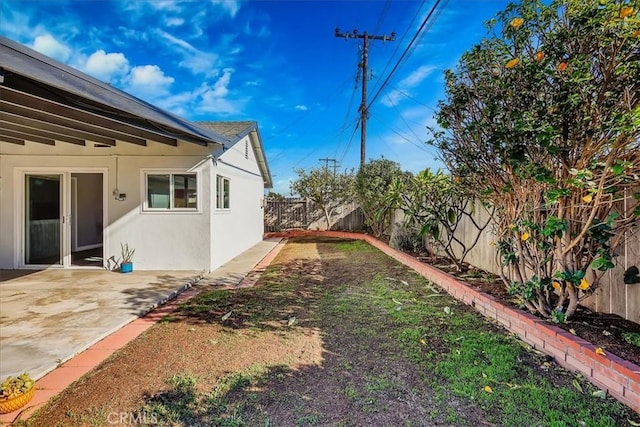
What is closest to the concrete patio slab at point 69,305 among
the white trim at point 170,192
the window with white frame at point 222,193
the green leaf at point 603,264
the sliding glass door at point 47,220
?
the sliding glass door at point 47,220

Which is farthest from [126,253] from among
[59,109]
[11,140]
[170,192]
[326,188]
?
[326,188]

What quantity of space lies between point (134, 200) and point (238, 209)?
3423mm

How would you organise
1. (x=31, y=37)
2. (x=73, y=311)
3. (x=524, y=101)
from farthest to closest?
(x=31, y=37), (x=73, y=311), (x=524, y=101)

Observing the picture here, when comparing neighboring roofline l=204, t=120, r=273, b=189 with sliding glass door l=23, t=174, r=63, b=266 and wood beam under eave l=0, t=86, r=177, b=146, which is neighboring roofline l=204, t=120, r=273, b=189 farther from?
sliding glass door l=23, t=174, r=63, b=266

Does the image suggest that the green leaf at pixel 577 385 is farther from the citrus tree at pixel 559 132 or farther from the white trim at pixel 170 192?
the white trim at pixel 170 192

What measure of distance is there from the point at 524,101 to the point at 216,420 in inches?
158

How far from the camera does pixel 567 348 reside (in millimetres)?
2869

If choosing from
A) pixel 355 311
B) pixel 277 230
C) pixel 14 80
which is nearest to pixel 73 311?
pixel 14 80

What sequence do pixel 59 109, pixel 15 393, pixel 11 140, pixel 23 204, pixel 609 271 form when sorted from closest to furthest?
1. pixel 15 393
2. pixel 609 271
3. pixel 59 109
4. pixel 11 140
5. pixel 23 204

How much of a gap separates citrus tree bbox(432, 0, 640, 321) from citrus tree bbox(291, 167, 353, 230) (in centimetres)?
1243

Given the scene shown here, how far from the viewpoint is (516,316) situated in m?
3.63

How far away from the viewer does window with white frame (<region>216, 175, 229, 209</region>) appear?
820 cm

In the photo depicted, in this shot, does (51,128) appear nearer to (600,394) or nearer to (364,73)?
(600,394)

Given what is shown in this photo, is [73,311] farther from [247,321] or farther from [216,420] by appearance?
[216,420]
